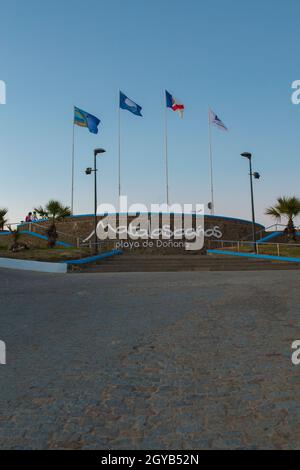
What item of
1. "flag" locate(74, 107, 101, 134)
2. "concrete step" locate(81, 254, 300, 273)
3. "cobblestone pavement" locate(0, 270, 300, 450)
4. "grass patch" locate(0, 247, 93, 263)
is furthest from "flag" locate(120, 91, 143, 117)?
"cobblestone pavement" locate(0, 270, 300, 450)

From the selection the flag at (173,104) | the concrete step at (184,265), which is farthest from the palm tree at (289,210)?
the flag at (173,104)

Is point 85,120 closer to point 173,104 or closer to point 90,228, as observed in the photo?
point 173,104

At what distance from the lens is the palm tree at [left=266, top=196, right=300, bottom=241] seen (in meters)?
24.3

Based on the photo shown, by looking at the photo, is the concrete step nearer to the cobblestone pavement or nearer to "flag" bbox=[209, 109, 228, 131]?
the cobblestone pavement

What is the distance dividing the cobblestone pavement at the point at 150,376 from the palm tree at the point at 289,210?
18.2 m

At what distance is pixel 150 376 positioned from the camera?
146 inches

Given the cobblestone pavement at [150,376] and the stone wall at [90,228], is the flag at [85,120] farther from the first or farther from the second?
the cobblestone pavement at [150,376]

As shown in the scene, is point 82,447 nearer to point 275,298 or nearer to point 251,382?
point 251,382

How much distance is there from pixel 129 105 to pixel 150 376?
31252 millimetres

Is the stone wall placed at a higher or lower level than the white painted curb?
higher

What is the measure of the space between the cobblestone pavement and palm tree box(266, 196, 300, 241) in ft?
59.7

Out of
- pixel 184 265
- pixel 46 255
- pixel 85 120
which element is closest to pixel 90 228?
pixel 85 120

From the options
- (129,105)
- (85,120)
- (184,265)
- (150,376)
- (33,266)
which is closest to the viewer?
(150,376)
